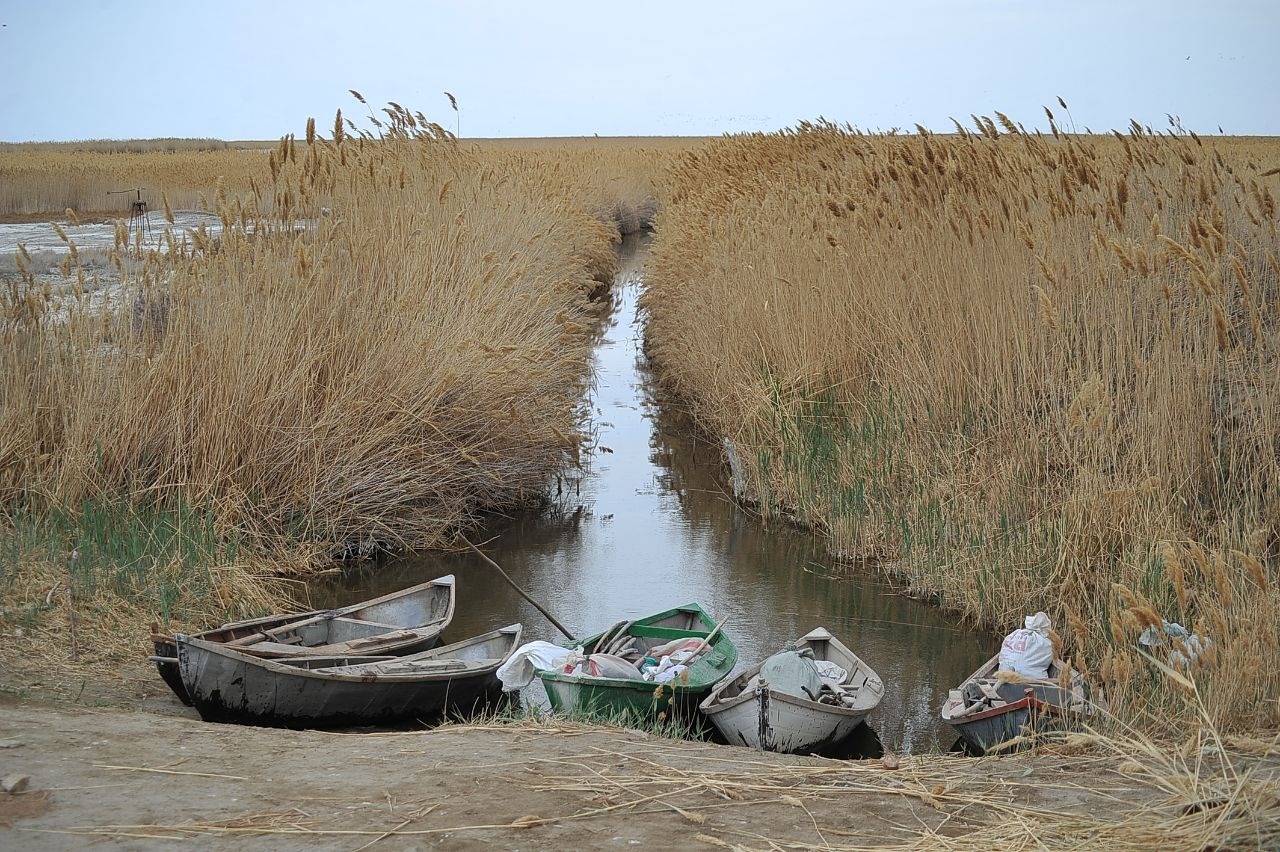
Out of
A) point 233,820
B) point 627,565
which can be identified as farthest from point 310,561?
point 233,820

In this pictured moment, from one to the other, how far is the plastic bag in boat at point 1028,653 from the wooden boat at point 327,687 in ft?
9.12

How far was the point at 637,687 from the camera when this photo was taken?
625 cm

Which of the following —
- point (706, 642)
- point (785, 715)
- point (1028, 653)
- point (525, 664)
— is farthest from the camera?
point (706, 642)

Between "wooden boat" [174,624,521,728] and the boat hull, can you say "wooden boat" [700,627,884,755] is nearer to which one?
the boat hull

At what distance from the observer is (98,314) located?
351 inches

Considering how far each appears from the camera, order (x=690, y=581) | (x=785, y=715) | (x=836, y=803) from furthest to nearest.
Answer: (x=690, y=581) → (x=785, y=715) → (x=836, y=803)

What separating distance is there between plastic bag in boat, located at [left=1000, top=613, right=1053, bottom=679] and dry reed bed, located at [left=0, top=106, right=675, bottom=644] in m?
4.48

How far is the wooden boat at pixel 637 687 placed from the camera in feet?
20.3

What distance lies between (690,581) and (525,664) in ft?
7.79

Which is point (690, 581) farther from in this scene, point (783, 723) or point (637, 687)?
point (783, 723)

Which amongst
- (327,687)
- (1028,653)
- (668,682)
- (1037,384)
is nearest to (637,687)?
(668,682)

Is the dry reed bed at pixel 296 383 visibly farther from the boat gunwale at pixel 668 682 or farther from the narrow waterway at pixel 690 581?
the boat gunwale at pixel 668 682

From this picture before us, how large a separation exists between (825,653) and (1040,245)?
11.2 ft

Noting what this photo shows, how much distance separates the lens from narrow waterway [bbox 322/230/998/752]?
7.57 meters
